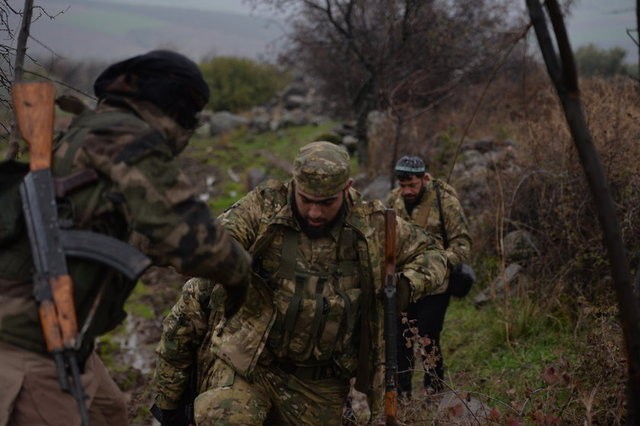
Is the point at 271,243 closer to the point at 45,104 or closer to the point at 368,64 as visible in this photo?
the point at 45,104

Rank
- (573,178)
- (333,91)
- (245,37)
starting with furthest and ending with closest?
(245,37) → (333,91) → (573,178)

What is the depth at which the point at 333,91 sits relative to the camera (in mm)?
20828

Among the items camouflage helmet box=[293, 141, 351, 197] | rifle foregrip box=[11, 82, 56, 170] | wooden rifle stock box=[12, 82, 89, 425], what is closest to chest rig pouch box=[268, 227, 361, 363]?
camouflage helmet box=[293, 141, 351, 197]

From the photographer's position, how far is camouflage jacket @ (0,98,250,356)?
252 centimetres

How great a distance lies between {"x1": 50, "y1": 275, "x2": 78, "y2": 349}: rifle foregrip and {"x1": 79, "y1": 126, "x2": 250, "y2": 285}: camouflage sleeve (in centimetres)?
31

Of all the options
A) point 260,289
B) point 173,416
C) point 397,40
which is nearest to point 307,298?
point 260,289

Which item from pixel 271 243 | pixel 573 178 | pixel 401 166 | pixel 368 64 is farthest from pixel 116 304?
pixel 368 64

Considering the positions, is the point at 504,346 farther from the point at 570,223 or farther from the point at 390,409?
the point at 390,409

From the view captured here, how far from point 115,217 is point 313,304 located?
4.37 ft

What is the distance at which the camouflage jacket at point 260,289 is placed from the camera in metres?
3.66

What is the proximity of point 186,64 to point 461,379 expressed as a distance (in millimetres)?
4196

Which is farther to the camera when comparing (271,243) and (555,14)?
(271,243)

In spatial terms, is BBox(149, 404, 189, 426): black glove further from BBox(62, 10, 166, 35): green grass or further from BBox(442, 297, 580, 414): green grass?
BBox(62, 10, 166, 35): green grass

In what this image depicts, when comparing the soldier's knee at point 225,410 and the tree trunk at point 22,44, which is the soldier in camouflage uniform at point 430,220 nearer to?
the soldier's knee at point 225,410
